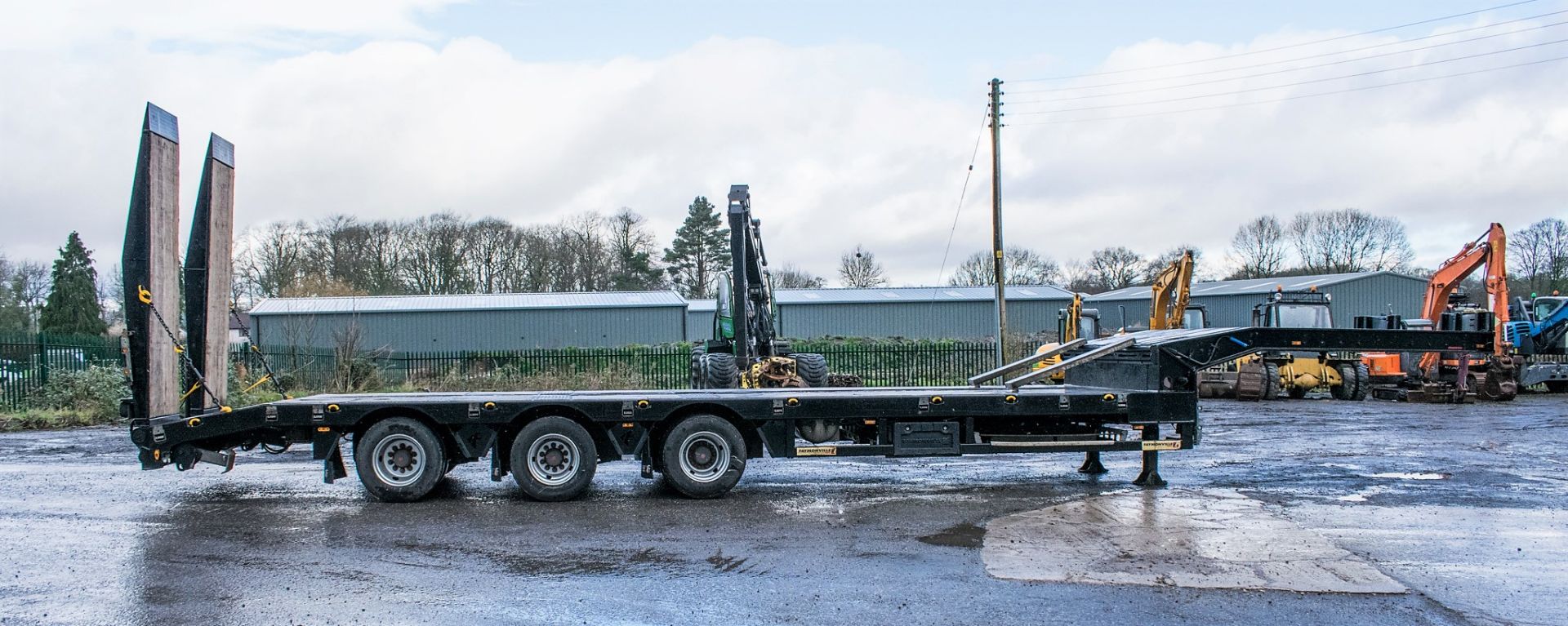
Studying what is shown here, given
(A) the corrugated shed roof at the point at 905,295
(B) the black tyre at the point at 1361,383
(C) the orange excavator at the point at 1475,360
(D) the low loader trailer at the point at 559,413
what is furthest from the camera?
(A) the corrugated shed roof at the point at 905,295

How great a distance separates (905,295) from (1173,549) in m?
33.9

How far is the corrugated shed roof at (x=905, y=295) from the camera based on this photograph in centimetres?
3978

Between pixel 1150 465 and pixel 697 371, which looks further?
pixel 697 371

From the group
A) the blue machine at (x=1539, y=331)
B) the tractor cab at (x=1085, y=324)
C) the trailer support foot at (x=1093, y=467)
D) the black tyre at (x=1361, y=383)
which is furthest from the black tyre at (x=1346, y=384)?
the trailer support foot at (x=1093, y=467)

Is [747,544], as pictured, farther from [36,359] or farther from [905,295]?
[905,295]

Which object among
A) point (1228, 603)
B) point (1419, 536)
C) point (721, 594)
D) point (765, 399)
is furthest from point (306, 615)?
point (1419, 536)

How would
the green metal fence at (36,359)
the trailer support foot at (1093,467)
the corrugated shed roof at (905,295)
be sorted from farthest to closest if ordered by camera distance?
the corrugated shed roof at (905,295) → the green metal fence at (36,359) → the trailer support foot at (1093,467)

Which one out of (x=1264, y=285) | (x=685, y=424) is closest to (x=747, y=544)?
(x=685, y=424)

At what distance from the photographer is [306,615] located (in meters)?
5.89

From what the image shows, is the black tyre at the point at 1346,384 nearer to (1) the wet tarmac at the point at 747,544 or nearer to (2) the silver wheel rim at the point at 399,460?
(1) the wet tarmac at the point at 747,544

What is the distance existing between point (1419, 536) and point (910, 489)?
434 centimetres

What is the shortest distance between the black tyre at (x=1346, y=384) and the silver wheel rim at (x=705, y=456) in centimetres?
A: 2017

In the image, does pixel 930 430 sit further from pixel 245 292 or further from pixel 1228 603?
pixel 245 292

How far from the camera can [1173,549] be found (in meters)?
7.43
